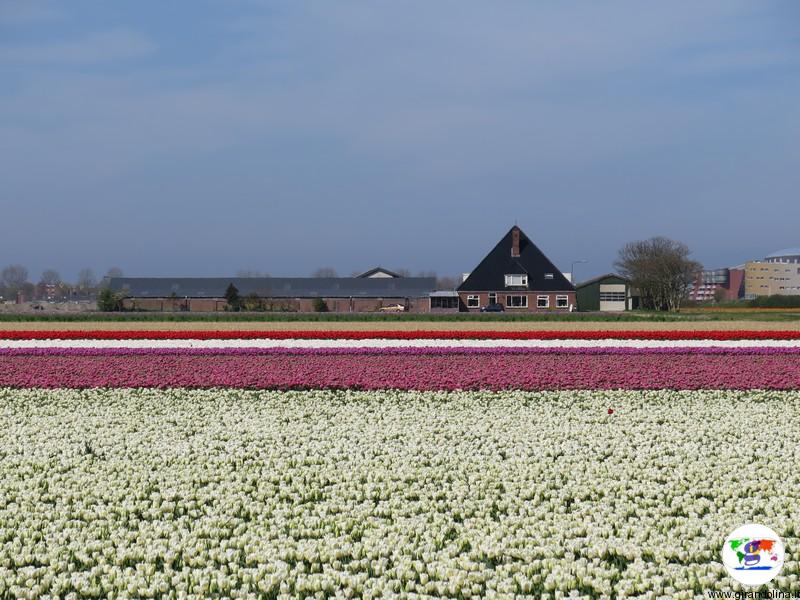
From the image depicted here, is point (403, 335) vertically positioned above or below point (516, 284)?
below

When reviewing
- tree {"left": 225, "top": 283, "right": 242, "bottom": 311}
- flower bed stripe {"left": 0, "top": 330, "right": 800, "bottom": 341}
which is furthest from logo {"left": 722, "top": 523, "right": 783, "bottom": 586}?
tree {"left": 225, "top": 283, "right": 242, "bottom": 311}

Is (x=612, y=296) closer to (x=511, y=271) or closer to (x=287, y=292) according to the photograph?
(x=511, y=271)

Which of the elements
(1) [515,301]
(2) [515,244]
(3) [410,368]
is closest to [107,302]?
(1) [515,301]

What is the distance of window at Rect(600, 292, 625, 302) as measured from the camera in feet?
272

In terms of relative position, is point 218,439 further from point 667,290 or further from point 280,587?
point 667,290

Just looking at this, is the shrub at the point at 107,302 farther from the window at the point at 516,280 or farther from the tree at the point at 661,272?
the tree at the point at 661,272

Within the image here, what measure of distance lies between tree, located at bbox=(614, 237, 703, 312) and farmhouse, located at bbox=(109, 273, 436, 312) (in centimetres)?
2224

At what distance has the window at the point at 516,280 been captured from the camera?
77625 mm

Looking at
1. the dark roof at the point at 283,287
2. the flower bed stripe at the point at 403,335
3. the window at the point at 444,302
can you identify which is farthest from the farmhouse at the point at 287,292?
the flower bed stripe at the point at 403,335

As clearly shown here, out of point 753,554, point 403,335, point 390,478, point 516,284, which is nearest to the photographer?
point 753,554

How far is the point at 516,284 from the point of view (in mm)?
77688

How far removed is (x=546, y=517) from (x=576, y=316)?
39.3 meters

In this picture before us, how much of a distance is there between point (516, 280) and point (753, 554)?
7188 cm

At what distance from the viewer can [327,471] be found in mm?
9195
